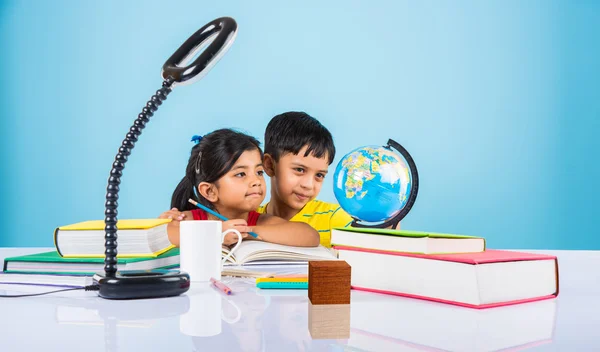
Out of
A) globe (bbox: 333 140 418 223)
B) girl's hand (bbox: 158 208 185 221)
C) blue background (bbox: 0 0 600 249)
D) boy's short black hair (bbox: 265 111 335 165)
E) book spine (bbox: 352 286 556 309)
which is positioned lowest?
book spine (bbox: 352 286 556 309)

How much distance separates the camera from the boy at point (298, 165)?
2312 millimetres

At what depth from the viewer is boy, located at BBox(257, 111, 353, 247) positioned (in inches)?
91.0

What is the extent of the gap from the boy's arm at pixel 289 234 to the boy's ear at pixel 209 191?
12.3 inches

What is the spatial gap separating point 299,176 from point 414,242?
1.41 m

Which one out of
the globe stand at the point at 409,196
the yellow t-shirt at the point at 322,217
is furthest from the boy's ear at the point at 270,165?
the globe stand at the point at 409,196

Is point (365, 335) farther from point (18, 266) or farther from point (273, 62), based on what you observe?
point (273, 62)

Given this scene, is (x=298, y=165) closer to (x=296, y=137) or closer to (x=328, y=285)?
(x=296, y=137)

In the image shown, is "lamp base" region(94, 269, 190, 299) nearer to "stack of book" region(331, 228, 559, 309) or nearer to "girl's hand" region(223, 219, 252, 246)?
"stack of book" region(331, 228, 559, 309)

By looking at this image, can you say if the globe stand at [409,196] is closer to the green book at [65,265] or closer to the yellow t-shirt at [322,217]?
the green book at [65,265]

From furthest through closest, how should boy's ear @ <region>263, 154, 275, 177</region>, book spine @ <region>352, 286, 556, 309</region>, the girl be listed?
boy's ear @ <region>263, 154, 275, 177</region> → the girl → book spine @ <region>352, 286, 556, 309</region>

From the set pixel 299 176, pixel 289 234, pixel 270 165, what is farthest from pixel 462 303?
pixel 270 165

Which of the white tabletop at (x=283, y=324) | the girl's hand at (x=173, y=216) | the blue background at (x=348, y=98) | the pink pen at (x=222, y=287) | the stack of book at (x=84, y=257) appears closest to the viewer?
the white tabletop at (x=283, y=324)

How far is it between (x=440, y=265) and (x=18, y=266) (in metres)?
0.78

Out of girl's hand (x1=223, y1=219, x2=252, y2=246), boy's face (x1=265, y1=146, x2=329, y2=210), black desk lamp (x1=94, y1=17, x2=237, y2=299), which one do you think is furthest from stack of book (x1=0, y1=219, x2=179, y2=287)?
boy's face (x1=265, y1=146, x2=329, y2=210)
